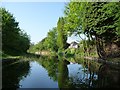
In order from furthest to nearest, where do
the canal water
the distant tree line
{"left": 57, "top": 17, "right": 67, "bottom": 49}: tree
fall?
{"left": 57, "top": 17, "right": 67, "bottom": 49}: tree, the distant tree line, the canal water

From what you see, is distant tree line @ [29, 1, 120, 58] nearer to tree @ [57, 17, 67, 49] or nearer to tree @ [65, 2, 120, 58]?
tree @ [65, 2, 120, 58]

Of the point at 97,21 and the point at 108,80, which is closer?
the point at 108,80

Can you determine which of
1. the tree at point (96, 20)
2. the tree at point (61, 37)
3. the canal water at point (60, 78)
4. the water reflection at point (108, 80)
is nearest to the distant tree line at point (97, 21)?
the tree at point (96, 20)

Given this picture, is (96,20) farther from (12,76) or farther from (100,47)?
(12,76)

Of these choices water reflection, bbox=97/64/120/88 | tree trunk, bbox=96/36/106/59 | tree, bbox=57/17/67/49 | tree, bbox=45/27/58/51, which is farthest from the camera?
tree, bbox=45/27/58/51

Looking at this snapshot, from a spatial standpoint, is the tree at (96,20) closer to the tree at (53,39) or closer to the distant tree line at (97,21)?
the distant tree line at (97,21)

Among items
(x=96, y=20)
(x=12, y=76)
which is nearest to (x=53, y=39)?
Result: (x=96, y=20)

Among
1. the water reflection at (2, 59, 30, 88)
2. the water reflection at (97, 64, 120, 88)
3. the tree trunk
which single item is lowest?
the water reflection at (97, 64, 120, 88)

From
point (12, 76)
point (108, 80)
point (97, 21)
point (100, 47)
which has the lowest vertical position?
point (108, 80)

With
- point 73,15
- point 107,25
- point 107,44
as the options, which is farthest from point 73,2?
point 107,44

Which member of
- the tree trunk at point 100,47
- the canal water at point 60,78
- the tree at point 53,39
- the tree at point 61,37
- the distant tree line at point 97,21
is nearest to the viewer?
the canal water at point 60,78

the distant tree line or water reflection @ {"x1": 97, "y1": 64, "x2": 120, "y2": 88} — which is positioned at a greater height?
the distant tree line

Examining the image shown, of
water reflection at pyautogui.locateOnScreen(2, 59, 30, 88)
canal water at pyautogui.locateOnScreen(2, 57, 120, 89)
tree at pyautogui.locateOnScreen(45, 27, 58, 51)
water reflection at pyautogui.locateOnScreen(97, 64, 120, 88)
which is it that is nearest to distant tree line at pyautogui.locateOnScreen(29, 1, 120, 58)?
canal water at pyautogui.locateOnScreen(2, 57, 120, 89)

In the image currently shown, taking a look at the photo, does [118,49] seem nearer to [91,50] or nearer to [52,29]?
[91,50]
